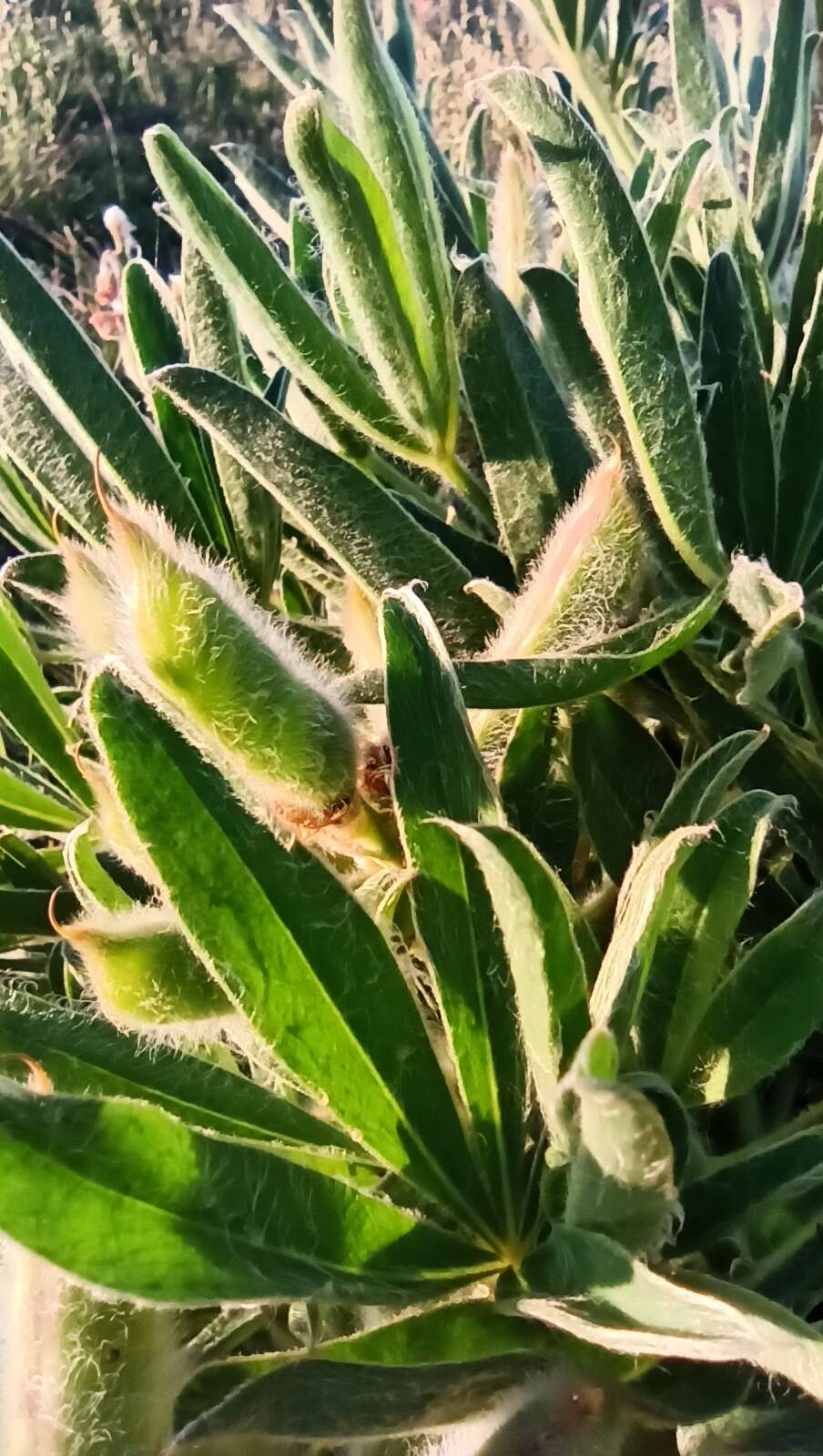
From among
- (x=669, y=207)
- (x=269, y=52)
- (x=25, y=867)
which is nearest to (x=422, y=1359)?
(x=25, y=867)

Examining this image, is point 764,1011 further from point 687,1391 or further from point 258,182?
point 258,182

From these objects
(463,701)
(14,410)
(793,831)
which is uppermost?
(14,410)

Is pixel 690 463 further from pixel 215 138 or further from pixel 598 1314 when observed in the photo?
pixel 215 138

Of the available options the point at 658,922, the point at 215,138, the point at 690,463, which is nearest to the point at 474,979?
the point at 658,922

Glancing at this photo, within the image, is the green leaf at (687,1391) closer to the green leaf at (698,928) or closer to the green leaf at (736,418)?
the green leaf at (698,928)

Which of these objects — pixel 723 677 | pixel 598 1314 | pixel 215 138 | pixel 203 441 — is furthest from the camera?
pixel 215 138

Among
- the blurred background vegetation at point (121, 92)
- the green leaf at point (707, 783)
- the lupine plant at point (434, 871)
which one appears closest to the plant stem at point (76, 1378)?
the lupine plant at point (434, 871)
